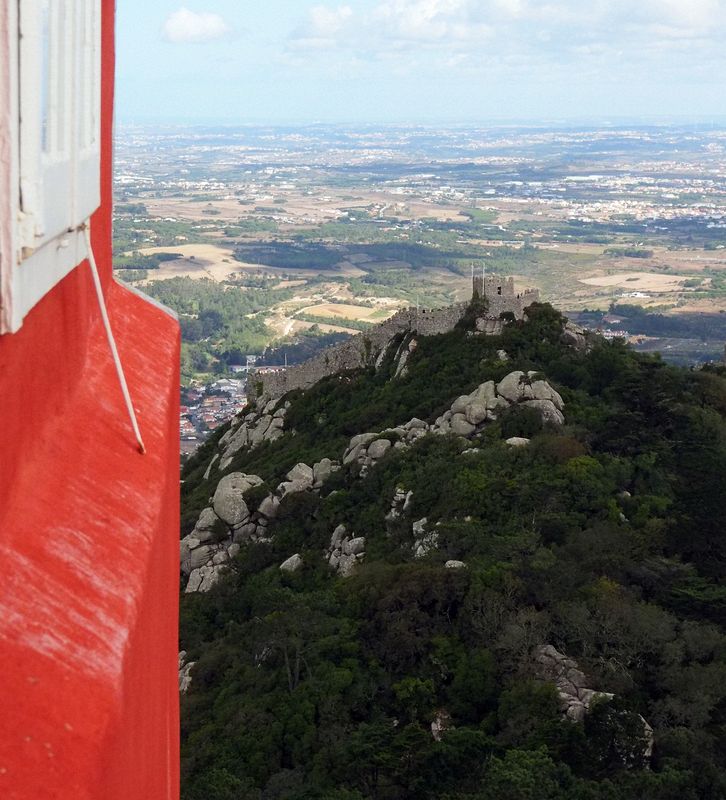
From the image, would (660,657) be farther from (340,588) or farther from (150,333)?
(150,333)

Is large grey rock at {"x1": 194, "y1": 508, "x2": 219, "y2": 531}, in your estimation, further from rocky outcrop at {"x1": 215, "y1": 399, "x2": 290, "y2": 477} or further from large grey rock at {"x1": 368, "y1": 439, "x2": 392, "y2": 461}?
rocky outcrop at {"x1": 215, "y1": 399, "x2": 290, "y2": 477}

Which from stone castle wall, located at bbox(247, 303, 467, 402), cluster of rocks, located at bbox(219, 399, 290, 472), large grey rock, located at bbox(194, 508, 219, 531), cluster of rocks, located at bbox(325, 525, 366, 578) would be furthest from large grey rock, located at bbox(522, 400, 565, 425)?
cluster of rocks, located at bbox(219, 399, 290, 472)

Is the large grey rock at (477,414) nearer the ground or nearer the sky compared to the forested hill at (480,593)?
nearer the sky

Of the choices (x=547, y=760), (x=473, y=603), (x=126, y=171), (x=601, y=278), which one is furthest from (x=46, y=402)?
(x=126, y=171)

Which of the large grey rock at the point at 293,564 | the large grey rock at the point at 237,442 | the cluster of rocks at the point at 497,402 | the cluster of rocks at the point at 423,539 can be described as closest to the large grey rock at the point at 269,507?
the large grey rock at the point at 293,564

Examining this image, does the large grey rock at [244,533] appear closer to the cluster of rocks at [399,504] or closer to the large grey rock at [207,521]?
the large grey rock at [207,521]

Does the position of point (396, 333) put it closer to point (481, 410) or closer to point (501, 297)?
point (501, 297)
